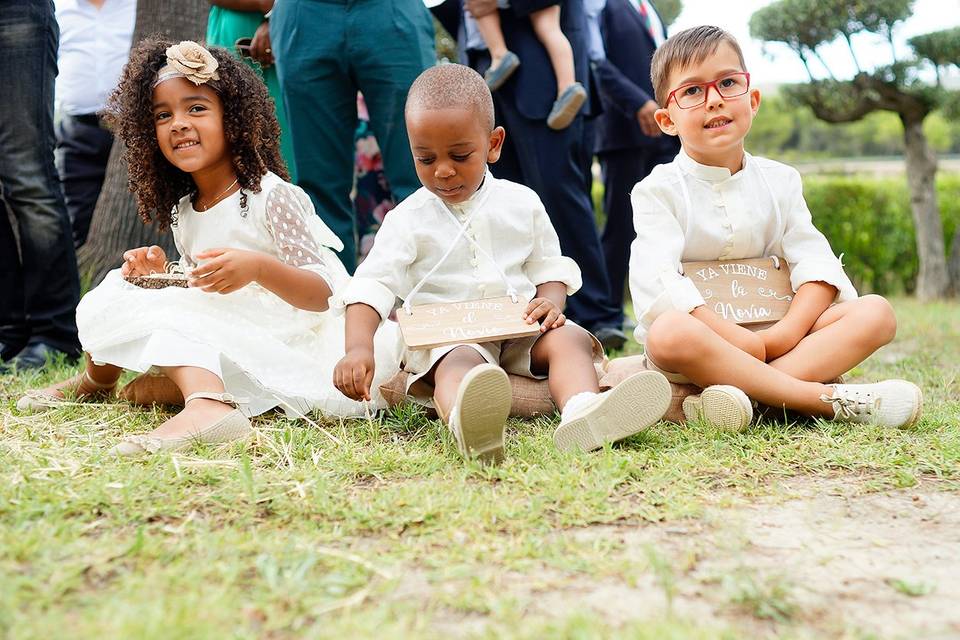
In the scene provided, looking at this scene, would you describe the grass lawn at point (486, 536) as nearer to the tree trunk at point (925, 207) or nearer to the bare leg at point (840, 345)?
the bare leg at point (840, 345)

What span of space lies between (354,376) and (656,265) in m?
0.99

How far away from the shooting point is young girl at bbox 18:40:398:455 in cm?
277

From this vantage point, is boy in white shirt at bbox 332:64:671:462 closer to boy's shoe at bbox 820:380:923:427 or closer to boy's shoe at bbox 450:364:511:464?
boy's shoe at bbox 450:364:511:464

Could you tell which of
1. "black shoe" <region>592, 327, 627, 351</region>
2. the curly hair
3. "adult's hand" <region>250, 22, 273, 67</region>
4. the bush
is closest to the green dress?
"adult's hand" <region>250, 22, 273, 67</region>

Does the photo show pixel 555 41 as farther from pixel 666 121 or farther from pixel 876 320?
pixel 876 320

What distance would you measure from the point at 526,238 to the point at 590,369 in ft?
1.77

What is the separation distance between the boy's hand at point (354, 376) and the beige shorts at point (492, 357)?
0.25m

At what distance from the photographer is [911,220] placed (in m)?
11.4

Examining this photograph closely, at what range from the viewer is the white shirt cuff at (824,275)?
283 centimetres

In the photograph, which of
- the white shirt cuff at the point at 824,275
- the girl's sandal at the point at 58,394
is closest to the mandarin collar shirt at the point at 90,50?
the girl's sandal at the point at 58,394

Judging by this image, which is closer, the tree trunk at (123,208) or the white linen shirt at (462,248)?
the white linen shirt at (462,248)

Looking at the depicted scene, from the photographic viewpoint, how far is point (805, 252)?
9.67ft

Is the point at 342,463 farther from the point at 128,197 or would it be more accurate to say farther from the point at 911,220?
the point at 911,220

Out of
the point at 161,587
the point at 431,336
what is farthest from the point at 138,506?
the point at 431,336
